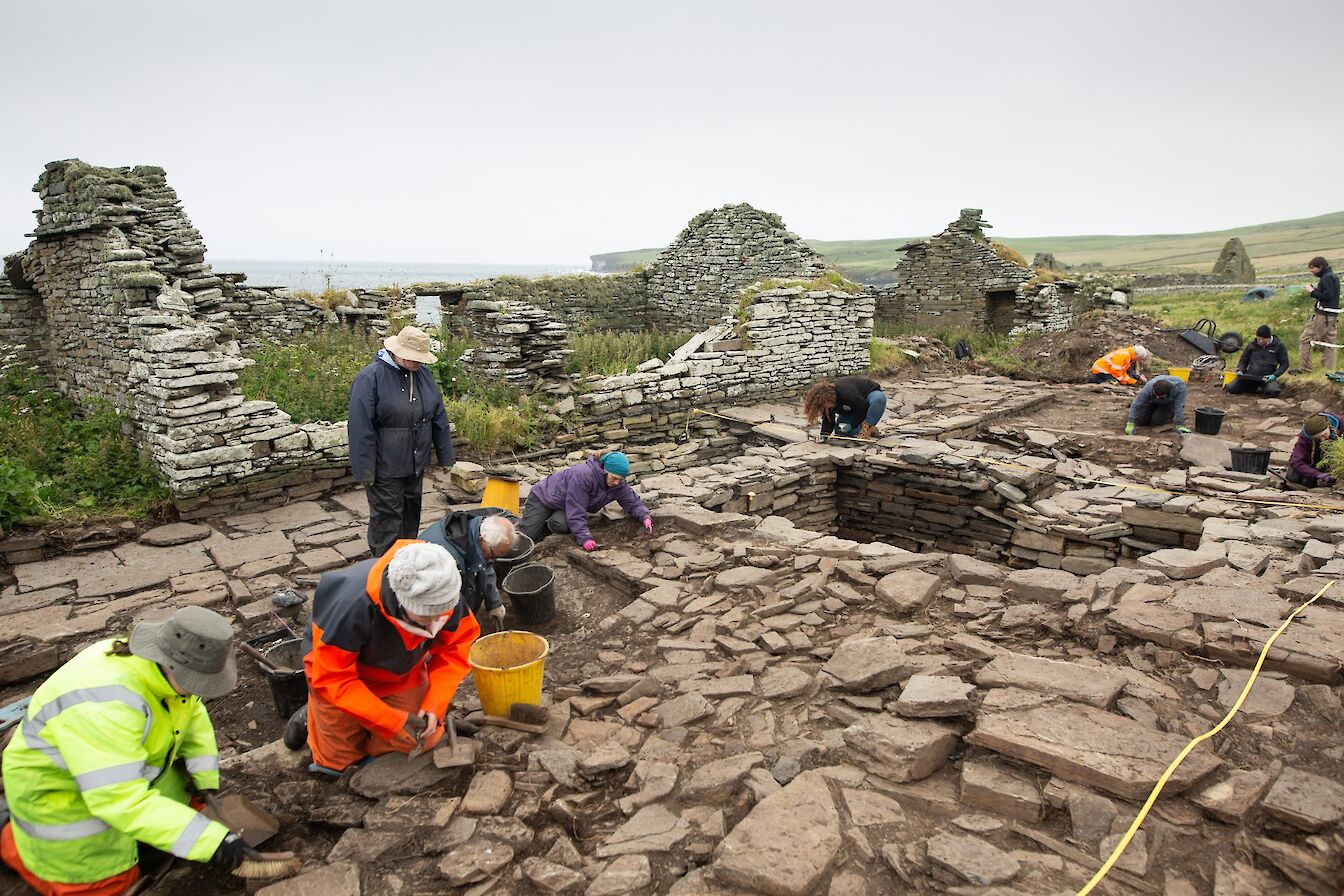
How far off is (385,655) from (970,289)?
62.9 ft

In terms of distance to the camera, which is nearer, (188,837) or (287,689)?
(188,837)

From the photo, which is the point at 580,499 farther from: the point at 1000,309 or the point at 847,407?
the point at 1000,309

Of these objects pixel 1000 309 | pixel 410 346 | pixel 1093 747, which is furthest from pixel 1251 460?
pixel 1000 309

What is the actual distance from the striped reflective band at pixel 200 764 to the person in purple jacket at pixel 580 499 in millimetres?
3220

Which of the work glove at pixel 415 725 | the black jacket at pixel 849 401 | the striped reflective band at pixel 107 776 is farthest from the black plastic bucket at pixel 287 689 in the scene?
the black jacket at pixel 849 401

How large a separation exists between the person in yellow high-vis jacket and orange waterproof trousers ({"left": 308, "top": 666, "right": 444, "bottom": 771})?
0.61 m

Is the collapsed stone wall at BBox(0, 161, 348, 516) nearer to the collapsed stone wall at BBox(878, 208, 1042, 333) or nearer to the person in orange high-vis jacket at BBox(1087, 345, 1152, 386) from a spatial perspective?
the person in orange high-vis jacket at BBox(1087, 345, 1152, 386)

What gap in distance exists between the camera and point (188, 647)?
2758mm

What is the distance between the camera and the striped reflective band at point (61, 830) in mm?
2617

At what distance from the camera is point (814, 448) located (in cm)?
923

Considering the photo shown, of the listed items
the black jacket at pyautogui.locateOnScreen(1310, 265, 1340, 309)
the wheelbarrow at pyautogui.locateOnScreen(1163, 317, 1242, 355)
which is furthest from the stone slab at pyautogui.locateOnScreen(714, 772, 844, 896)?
the wheelbarrow at pyautogui.locateOnScreen(1163, 317, 1242, 355)

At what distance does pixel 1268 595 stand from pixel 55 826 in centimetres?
625

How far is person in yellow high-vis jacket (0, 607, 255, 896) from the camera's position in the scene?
8.32 feet

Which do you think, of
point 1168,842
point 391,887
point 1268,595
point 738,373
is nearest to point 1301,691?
point 1268,595
